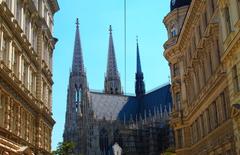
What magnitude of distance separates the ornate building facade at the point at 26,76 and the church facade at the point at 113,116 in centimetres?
7768

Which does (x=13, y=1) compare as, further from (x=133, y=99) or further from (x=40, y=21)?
(x=133, y=99)

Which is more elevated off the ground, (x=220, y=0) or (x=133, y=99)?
(x=133, y=99)

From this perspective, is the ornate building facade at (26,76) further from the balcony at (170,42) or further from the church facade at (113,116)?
the church facade at (113,116)

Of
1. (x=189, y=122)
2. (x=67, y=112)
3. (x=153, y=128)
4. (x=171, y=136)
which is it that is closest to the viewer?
(x=189, y=122)

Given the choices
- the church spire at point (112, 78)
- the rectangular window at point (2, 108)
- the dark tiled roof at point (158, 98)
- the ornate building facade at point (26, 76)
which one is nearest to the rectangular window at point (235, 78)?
the ornate building facade at point (26, 76)

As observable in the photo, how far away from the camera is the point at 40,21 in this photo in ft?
124

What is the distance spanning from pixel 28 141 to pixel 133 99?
118 meters

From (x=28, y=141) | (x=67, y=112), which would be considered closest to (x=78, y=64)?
(x=67, y=112)

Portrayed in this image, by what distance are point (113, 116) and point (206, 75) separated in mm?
105663

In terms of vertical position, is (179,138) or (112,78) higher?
(112,78)

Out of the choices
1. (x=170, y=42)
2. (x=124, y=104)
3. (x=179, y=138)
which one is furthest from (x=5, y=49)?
(x=124, y=104)

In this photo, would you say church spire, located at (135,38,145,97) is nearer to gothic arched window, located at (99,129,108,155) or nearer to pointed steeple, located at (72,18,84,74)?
pointed steeple, located at (72,18,84,74)

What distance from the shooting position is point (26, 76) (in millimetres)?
32438

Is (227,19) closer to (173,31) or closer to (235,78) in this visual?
(235,78)
